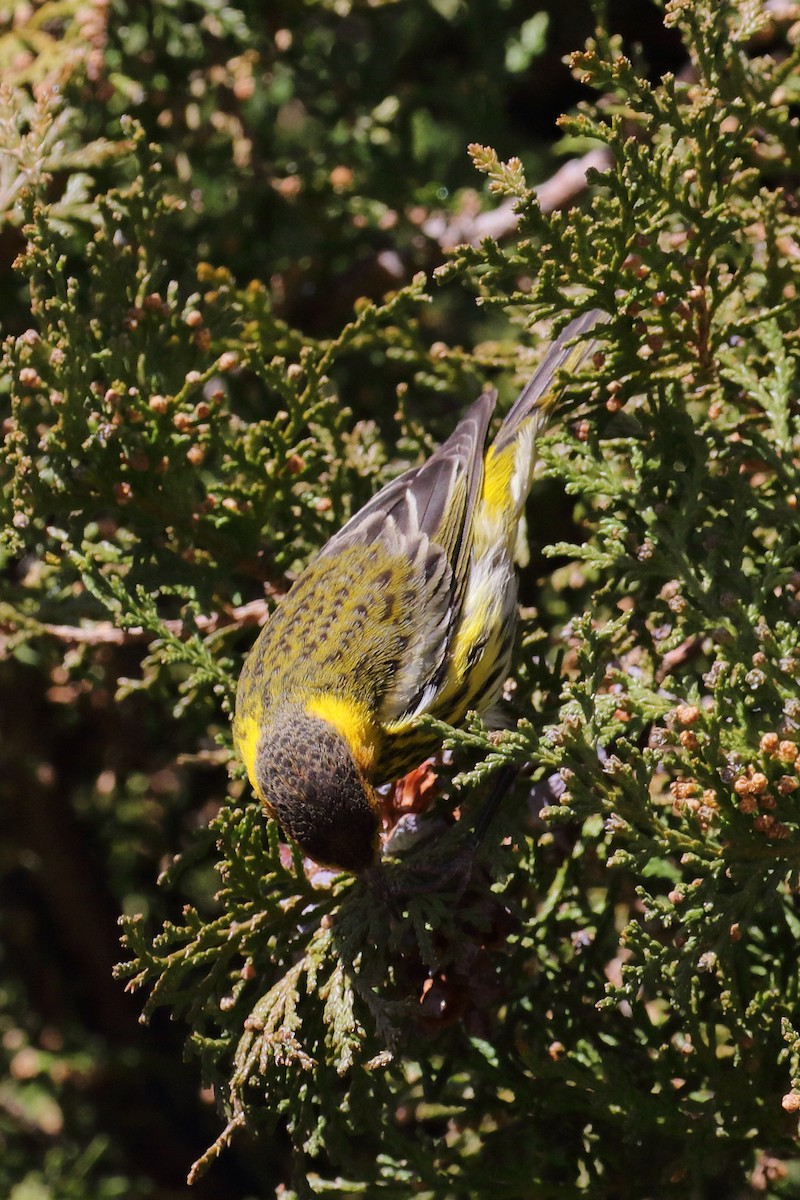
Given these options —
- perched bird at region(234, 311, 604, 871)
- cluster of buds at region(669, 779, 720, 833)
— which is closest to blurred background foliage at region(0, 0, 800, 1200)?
cluster of buds at region(669, 779, 720, 833)

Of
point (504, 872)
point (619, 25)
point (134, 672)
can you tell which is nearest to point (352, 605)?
point (504, 872)

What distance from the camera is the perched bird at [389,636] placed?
2.52 metres

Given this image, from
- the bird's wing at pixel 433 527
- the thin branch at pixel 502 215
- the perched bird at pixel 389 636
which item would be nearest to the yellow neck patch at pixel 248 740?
the perched bird at pixel 389 636

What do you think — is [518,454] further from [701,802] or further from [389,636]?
[701,802]

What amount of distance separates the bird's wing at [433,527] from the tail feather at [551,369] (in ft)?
0.28

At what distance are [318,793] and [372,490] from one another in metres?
0.88

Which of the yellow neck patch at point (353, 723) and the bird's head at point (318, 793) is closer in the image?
the bird's head at point (318, 793)

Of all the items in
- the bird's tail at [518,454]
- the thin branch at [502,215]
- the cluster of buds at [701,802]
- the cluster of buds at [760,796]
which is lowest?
the cluster of buds at [760,796]

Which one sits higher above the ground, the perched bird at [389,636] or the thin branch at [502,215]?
the thin branch at [502,215]

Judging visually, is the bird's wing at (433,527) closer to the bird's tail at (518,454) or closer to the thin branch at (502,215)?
the bird's tail at (518,454)

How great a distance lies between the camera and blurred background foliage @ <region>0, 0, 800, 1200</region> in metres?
2.31

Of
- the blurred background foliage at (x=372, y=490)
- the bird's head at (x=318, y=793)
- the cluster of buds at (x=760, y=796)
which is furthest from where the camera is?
the bird's head at (x=318, y=793)

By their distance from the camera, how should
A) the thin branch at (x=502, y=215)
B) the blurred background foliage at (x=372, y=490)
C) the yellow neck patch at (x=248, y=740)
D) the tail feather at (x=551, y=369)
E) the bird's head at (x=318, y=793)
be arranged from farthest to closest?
the thin branch at (x=502, y=215) < the tail feather at (x=551, y=369) < the yellow neck patch at (x=248, y=740) < the bird's head at (x=318, y=793) < the blurred background foliage at (x=372, y=490)

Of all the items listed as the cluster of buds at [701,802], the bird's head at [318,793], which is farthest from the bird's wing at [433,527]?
the cluster of buds at [701,802]
